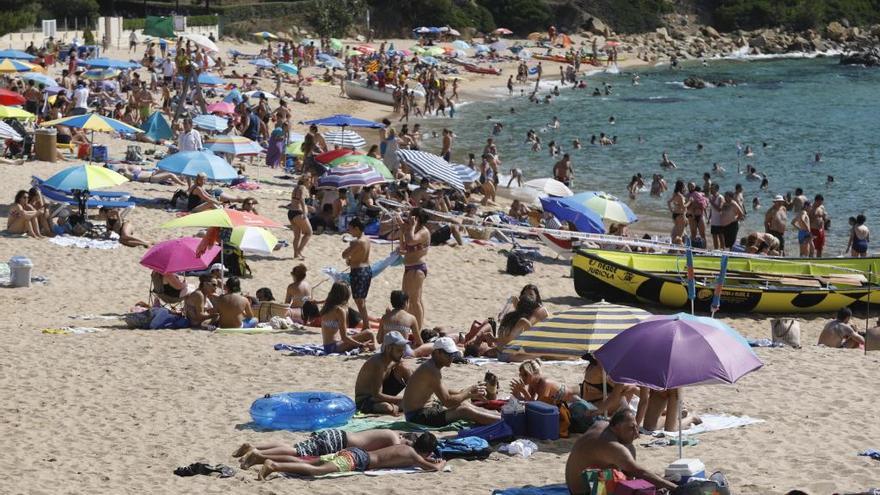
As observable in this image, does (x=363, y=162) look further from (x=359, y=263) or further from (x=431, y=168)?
(x=359, y=263)

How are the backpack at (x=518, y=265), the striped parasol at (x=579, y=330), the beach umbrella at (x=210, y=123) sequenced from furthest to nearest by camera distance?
1. the beach umbrella at (x=210, y=123)
2. the backpack at (x=518, y=265)
3. the striped parasol at (x=579, y=330)

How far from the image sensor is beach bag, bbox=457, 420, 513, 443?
9.97 m

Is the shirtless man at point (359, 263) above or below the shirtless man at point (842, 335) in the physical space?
above

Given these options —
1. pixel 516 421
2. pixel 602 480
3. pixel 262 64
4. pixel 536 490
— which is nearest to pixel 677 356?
pixel 602 480

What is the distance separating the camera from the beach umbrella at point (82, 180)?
17969 millimetres

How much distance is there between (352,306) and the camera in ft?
49.8

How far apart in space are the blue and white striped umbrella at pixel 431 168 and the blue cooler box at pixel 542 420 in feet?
39.3

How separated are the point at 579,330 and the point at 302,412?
249 cm

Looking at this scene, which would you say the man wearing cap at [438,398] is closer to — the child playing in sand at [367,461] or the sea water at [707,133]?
the child playing in sand at [367,461]

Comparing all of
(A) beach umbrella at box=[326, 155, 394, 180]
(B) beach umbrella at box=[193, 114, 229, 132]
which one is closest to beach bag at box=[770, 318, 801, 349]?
(A) beach umbrella at box=[326, 155, 394, 180]

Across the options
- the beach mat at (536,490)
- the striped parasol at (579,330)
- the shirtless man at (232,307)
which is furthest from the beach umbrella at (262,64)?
the beach mat at (536,490)

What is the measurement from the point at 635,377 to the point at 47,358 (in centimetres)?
630

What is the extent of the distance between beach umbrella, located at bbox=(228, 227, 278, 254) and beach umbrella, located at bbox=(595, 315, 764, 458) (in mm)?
8688

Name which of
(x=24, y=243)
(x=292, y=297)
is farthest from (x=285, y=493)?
(x=24, y=243)
